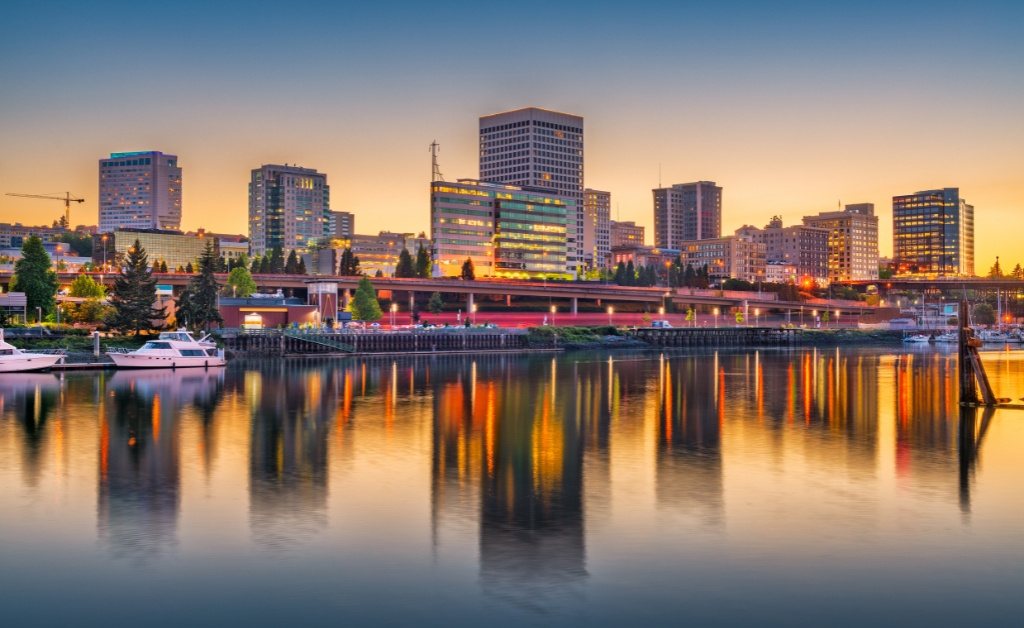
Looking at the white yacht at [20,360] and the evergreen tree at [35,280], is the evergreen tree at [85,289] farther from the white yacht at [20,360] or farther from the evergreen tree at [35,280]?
the white yacht at [20,360]

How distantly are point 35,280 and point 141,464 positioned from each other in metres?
87.4

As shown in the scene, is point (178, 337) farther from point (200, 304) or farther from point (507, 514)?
point (507, 514)

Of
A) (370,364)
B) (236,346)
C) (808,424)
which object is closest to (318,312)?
(236,346)

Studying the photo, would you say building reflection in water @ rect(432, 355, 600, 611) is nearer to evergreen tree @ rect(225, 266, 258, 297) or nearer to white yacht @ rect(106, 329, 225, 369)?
white yacht @ rect(106, 329, 225, 369)

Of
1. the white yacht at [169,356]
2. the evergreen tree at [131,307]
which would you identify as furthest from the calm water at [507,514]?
the evergreen tree at [131,307]

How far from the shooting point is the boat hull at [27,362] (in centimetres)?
7631

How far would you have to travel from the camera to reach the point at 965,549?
22734 mm

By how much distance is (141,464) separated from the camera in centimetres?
3425

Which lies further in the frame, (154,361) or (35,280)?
(35,280)

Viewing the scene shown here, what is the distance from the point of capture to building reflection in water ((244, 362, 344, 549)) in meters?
24.8

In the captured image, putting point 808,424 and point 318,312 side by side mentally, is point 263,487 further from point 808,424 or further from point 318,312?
point 318,312

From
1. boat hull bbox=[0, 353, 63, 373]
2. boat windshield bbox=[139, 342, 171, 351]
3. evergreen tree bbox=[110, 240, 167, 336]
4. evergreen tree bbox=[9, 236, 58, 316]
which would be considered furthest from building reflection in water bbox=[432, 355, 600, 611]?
evergreen tree bbox=[9, 236, 58, 316]

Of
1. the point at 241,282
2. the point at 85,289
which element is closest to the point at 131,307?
the point at 85,289

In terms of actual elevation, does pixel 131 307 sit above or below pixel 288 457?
above
